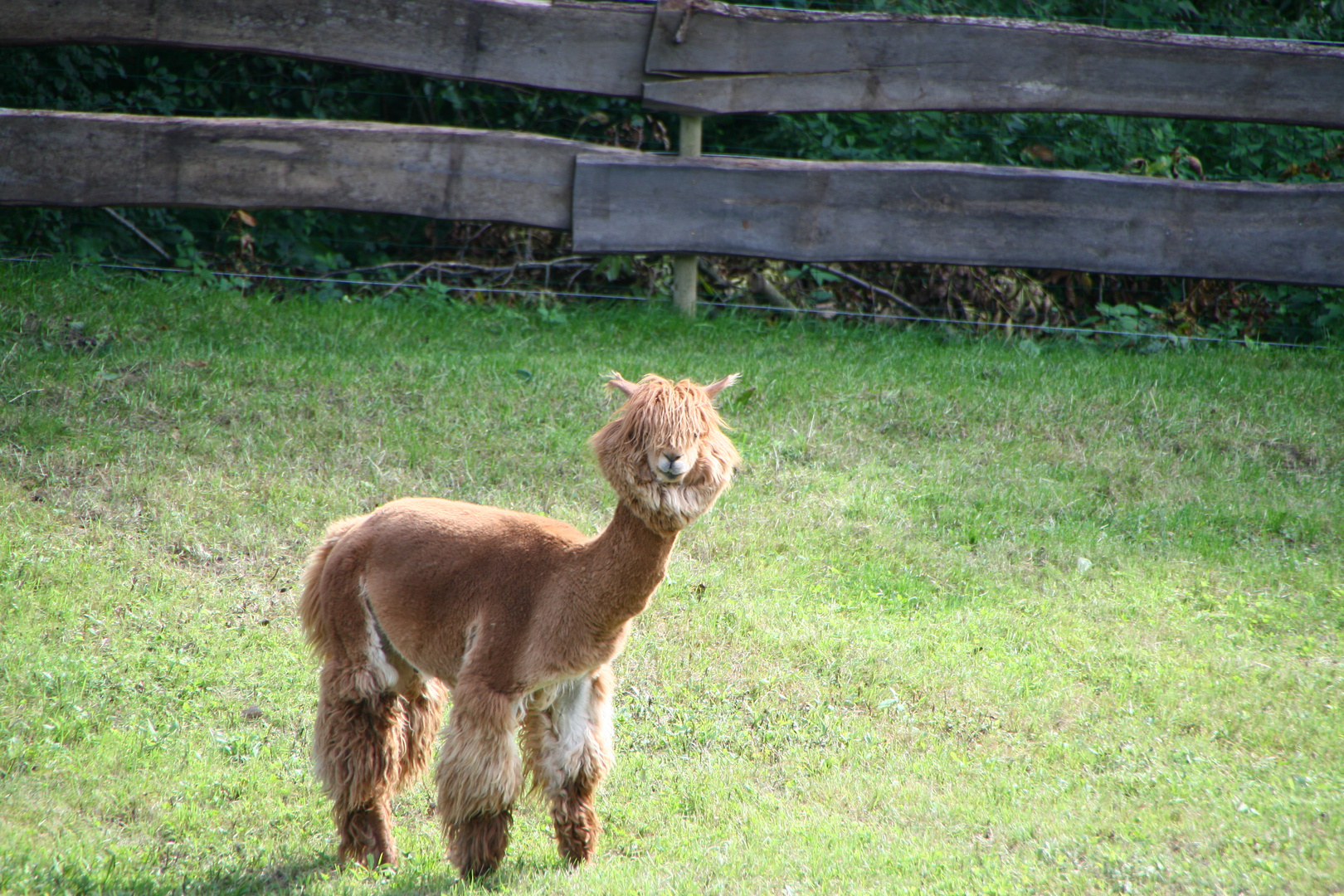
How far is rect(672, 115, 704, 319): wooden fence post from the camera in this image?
8430 millimetres

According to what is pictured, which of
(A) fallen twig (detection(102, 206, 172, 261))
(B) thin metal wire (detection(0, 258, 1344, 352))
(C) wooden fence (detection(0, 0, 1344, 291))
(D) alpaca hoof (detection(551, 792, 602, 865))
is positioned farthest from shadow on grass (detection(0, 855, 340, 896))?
(A) fallen twig (detection(102, 206, 172, 261))

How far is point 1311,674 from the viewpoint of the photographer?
4.87m

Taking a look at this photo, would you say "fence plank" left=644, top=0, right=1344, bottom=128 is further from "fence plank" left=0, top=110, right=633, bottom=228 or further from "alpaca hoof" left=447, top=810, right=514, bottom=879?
"alpaca hoof" left=447, top=810, right=514, bottom=879

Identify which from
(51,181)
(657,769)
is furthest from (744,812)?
(51,181)

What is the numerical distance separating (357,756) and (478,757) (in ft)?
1.96

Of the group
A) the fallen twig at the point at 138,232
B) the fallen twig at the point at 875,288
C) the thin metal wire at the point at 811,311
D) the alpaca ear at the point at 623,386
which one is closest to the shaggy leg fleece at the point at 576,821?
the alpaca ear at the point at 623,386

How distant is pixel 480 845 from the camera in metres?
3.76

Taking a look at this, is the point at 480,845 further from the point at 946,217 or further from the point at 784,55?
the point at 784,55

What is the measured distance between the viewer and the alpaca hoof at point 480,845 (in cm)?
374

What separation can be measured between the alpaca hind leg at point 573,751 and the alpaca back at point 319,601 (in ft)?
2.73

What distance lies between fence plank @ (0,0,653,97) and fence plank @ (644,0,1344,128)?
1.05 ft

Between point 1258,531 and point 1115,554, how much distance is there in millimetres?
893

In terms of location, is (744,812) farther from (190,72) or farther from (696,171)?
(190,72)

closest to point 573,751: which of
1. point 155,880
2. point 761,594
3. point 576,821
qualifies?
point 576,821
